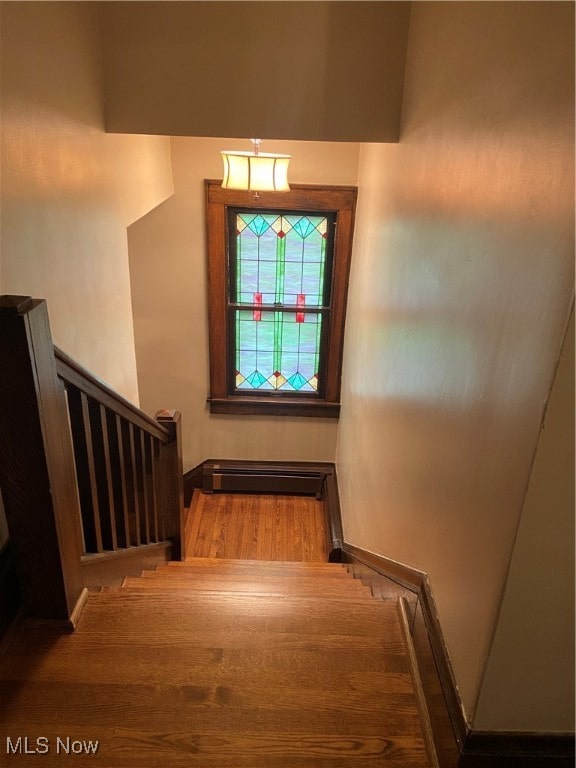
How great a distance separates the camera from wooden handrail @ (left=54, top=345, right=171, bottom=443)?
60.1 inches

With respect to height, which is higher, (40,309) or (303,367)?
(40,309)

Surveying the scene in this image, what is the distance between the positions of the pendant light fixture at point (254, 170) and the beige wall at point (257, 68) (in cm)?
72

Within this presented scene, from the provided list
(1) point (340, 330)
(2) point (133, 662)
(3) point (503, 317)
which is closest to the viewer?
(3) point (503, 317)

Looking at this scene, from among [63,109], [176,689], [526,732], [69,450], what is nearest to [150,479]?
[69,450]

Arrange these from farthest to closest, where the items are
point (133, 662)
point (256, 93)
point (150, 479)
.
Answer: point (150, 479)
point (256, 93)
point (133, 662)

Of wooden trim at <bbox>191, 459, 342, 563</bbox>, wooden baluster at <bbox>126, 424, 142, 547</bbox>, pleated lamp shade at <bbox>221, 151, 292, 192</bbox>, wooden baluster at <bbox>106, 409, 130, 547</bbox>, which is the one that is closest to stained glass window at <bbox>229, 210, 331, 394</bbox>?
wooden trim at <bbox>191, 459, 342, 563</bbox>

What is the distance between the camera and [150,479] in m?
2.50

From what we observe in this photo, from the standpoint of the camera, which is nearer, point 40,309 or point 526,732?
point 526,732

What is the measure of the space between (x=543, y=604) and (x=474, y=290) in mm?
694

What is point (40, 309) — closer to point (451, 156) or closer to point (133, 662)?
point (133, 662)

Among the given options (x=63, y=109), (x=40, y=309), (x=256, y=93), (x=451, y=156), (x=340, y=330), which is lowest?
(x=340, y=330)

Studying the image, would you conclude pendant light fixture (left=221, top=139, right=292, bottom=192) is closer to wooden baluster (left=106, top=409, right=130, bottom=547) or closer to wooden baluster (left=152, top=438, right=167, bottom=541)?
wooden baluster (left=152, top=438, right=167, bottom=541)

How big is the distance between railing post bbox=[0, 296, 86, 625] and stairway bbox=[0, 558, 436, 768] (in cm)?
15

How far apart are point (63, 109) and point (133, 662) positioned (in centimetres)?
180
